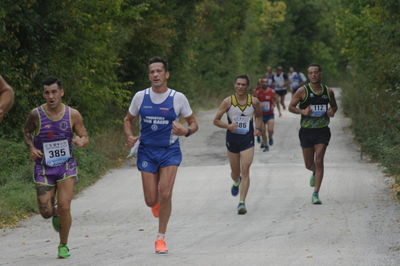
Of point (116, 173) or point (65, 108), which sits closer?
point (65, 108)

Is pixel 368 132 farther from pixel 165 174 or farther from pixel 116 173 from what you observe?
pixel 165 174

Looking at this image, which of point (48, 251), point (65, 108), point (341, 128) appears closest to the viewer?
point (65, 108)

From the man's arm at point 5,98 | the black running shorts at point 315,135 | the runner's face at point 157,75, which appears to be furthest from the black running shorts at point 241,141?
the man's arm at point 5,98

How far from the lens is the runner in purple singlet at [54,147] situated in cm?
891

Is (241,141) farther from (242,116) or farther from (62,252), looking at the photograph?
(62,252)

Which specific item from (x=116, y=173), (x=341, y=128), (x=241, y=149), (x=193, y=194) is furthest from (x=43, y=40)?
(x=341, y=128)

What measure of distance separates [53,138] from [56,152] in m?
0.15

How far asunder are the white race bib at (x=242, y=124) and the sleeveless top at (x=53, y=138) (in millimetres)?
4303

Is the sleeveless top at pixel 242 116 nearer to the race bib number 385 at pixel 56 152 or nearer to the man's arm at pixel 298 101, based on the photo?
the man's arm at pixel 298 101

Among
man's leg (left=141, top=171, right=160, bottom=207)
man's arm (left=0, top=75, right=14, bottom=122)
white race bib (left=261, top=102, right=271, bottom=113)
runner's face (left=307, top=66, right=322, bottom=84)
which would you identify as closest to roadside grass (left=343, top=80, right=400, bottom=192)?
white race bib (left=261, top=102, right=271, bottom=113)

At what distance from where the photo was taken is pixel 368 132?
74.2ft

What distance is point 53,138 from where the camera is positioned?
29.2 feet

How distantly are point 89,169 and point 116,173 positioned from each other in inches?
47.0

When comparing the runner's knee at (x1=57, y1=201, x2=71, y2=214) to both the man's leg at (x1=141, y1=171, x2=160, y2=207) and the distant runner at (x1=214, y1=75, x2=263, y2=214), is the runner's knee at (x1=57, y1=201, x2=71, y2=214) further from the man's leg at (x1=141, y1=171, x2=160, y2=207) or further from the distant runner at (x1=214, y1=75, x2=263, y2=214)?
the distant runner at (x1=214, y1=75, x2=263, y2=214)
